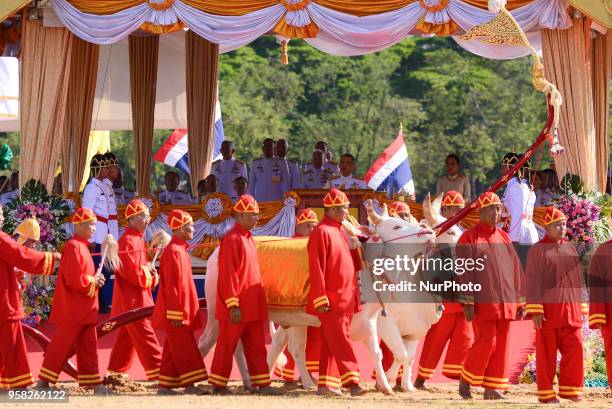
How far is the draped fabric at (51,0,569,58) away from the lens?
16703 mm

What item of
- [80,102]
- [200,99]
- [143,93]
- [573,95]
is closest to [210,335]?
[573,95]

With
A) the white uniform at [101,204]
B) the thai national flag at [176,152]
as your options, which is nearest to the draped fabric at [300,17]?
the white uniform at [101,204]

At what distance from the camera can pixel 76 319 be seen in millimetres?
12648

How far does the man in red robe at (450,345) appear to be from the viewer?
1345 centimetres

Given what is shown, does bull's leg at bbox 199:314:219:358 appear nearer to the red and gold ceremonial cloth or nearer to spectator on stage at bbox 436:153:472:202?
the red and gold ceremonial cloth

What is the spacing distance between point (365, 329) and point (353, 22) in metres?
5.30

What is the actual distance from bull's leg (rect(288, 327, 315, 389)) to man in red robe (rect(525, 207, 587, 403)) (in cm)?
220

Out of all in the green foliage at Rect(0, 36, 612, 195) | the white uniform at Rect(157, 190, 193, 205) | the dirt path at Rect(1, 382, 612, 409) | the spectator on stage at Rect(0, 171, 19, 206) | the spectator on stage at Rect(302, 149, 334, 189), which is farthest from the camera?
the green foliage at Rect(0, 36, 612, 195)

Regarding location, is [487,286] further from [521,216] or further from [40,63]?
[40,63]

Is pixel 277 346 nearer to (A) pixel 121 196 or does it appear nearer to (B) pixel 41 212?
(B) pixel 41 212

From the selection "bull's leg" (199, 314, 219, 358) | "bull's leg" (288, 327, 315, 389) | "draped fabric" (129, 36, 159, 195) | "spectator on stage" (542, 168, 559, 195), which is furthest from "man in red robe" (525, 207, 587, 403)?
"draped fabric" (129, 36, 159, 195)

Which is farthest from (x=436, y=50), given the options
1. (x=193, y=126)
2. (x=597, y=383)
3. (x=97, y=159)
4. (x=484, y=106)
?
(x=597, y=383)

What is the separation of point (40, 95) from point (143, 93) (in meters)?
5.19

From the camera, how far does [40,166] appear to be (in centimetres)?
1738
